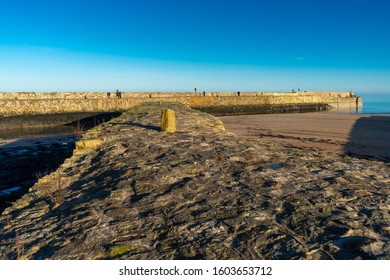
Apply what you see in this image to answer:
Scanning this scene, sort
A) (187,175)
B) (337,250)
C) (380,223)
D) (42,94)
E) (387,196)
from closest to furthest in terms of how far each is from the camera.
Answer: (337,250)
(380,223)
(387,196)
(187,175)
(42,94)

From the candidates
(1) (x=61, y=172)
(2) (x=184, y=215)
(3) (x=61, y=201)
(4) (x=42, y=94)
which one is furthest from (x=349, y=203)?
(4) (x=42, y=94)

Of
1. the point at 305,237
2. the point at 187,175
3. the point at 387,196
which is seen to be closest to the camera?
the point at 305,237

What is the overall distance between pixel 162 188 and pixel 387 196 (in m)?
2.71

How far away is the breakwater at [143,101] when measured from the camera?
26.5 m

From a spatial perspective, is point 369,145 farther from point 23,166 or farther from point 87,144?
point 23,166

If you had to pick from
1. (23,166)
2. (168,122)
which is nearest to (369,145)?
(168,122)

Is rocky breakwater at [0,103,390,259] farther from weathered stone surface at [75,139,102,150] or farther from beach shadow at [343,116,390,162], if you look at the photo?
beach shadow at [343,116,390,162]

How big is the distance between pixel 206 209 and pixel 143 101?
29.7m

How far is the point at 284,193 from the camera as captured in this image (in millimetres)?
3428

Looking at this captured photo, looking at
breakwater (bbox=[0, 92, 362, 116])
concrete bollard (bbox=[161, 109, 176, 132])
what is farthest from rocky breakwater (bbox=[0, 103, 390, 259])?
breakwater (bbox=[0, 92, 362, 116])

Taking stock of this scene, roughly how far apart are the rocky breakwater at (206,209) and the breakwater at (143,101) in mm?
25184

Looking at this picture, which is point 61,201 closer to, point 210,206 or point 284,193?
point 210,206

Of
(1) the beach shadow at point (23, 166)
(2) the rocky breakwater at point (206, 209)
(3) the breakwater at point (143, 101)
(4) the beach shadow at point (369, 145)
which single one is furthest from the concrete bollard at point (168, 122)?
(3) the breakwater at point (143, 101)

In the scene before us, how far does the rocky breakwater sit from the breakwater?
25.2m
